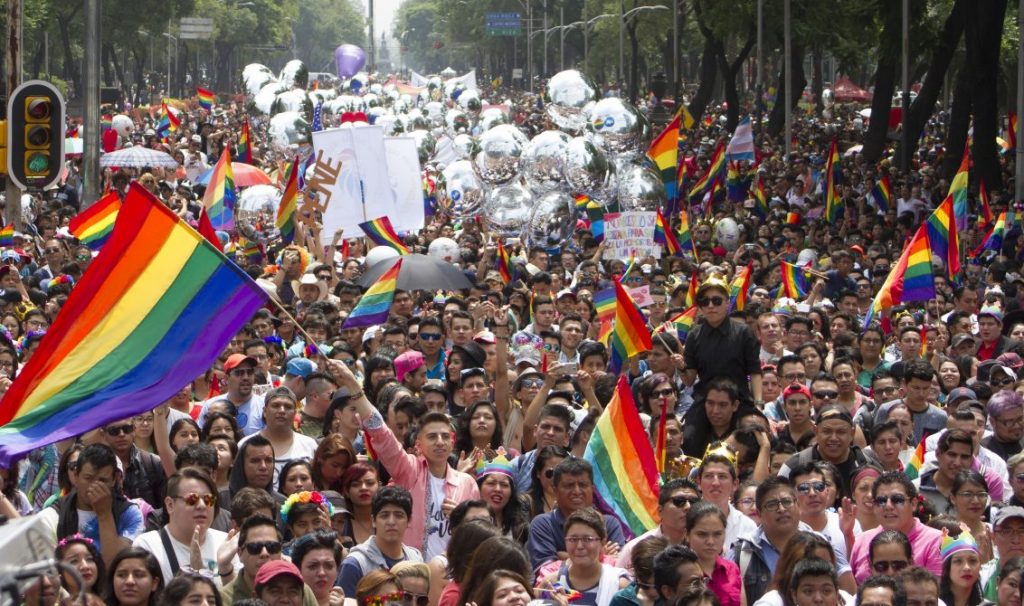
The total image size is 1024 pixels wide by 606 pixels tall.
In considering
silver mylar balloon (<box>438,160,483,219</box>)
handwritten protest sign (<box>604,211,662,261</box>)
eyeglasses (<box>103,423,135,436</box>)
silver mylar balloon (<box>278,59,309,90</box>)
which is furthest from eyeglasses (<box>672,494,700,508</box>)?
silver mylar balloon (<box>278,59,309,90</box>)

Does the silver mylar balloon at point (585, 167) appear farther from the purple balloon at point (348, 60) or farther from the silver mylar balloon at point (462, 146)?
the purple balloon at point (348, 60)

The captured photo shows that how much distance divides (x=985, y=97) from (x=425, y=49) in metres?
175

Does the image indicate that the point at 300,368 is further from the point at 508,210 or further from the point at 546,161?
the point at 508,210

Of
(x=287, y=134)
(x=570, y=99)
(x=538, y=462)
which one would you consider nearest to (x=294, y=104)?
(x=287, y=134)

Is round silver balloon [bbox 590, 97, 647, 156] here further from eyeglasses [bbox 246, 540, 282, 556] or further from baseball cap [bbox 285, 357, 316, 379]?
eyeglasses [bbox 246, 540, 282, 556]

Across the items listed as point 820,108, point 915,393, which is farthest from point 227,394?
point 820,108

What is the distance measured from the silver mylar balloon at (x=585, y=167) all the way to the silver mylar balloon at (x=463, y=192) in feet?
7.19

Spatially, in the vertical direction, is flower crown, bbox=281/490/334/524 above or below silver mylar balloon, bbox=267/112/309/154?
above

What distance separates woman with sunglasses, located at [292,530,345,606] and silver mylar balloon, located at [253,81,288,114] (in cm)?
2677

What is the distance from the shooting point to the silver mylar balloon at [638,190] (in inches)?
807

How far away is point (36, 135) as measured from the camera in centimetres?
1445

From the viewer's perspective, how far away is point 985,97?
27.5 m

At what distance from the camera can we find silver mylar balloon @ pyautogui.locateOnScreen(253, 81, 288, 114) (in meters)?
34.5

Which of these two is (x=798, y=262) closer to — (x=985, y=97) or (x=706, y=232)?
(x=706, y=232)
